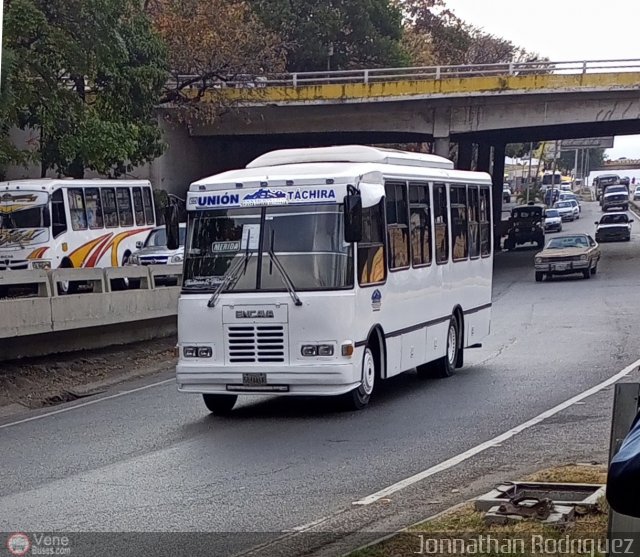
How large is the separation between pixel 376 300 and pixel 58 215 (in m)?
17.7

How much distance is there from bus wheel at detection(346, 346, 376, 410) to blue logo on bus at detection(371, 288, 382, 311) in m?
0.53

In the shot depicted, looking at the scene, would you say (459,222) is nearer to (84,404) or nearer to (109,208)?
(84,404)

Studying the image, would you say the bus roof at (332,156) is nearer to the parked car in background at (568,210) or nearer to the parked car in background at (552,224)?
the parked car in background at (552,224)

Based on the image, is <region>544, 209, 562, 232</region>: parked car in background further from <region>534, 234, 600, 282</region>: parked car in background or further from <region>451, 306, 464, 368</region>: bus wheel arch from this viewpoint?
<region>451, 306, 464, 368</region>: bus wheel arch

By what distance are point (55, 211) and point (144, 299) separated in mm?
8289

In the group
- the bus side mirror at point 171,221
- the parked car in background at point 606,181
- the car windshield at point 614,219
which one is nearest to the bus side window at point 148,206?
the bus side mirror at point 171,221

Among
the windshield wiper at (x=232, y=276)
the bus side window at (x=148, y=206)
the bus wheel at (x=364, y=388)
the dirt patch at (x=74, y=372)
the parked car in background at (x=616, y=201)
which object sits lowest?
the parked car in background at (x=616, y=201)

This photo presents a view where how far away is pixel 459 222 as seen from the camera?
18469mm

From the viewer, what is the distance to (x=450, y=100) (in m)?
46.8

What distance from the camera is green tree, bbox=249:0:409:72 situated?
60156 mm

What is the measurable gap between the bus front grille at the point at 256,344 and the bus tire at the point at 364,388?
1134mm

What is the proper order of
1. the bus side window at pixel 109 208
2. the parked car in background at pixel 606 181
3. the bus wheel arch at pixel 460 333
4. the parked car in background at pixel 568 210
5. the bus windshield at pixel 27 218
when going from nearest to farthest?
the bus wheel arch at pixel 460 333
the bus windshield at pixel 27 218
the bus side window at pixel 109 208
the parked car in background at pixel 568 210
the parked car in background at pixel 606 181

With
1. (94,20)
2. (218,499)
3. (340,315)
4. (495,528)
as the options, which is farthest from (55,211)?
(495,528)

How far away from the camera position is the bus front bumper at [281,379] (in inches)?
546
